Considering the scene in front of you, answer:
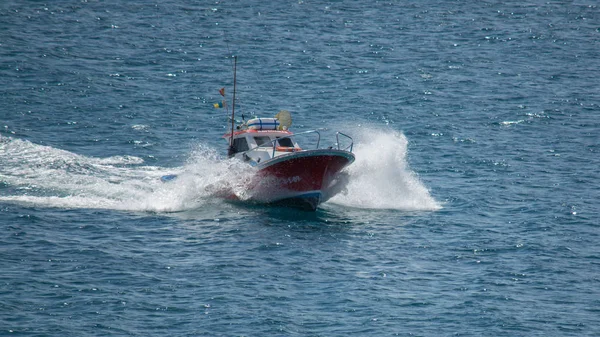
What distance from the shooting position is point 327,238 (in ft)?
119

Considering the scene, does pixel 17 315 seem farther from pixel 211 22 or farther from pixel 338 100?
pixel 211 22

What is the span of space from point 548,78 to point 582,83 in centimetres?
255

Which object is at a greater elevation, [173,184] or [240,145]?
[240,145]

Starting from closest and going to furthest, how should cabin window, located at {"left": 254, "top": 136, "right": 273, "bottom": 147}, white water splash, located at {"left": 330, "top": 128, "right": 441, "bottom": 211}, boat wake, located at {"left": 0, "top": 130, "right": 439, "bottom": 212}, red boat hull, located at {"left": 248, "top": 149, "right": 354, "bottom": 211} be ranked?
red boat hull, located at {"left": 248, "top": 149, "right": 354, "bottom": 211} < boat wake, located at {"left": 0, "top": 130, "right": 439, "bottom": 212} < white water splash, located at {"left": 330, "top": 128, "right": 441, "bottom": 211} < cabin window, located at {"left": 254, "top": 136, "right": 273, "bottom": 147}

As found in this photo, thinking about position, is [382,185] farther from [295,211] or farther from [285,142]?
[285,142]

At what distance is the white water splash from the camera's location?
1633 inches

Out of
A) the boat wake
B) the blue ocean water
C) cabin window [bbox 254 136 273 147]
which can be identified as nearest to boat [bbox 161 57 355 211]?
cabin window [bbox 254 136 273 147]

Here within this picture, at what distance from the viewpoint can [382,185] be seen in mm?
42031

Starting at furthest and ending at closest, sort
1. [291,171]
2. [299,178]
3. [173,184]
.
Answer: [173,184], [299,178], [291,171]

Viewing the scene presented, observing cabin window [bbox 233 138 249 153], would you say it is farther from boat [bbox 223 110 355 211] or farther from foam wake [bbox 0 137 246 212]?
foam wake [bbox 0 137 246 212]

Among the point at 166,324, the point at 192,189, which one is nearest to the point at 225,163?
the point at 192,189

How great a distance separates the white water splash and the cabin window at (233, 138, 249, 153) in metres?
4.69

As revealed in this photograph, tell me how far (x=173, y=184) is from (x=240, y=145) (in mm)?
3542

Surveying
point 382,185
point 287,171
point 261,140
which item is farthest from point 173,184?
point 382,185
